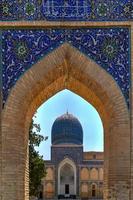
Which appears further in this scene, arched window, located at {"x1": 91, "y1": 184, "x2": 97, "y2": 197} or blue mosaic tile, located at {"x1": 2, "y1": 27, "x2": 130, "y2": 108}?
arched window, located at {"x1": 91, "y1": 184, "x2": 97, "y2": 197}

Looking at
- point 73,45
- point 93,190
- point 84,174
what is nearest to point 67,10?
point 73,45

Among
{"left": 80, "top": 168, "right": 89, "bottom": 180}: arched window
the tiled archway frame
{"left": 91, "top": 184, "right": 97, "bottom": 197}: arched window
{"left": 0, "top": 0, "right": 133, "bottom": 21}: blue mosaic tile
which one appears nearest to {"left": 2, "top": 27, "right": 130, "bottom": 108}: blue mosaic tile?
the tiled archway frame

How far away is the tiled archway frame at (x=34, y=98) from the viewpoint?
9250 millimetres

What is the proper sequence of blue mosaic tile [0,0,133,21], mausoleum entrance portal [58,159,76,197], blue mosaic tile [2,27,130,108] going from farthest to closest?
mausoleum entrance portal [58,159,76,197] < blue mosaic tile [0,0,133,21] < blue mosaic tile [2,27,130,108]

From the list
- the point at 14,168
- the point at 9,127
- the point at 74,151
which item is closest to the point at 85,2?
the point at 9,127

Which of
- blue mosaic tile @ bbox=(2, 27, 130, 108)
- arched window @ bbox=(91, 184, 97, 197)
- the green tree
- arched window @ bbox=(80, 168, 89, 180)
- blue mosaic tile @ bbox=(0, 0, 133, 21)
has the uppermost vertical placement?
blue mosaic tile @ bbox=(0, 0, 133, 21)

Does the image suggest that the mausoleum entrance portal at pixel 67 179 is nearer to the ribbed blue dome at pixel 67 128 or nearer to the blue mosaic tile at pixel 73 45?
the ribbed blue dome at pixel 67 128

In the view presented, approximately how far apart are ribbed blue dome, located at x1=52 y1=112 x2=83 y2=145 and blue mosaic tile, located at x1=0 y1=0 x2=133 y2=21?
39.3 meters

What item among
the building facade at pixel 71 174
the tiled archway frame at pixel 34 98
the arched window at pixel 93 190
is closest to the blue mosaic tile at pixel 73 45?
the tiled archway frame at pixel 34 98

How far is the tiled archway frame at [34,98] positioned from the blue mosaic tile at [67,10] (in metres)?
0.64

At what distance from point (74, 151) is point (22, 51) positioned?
4588 centimetres

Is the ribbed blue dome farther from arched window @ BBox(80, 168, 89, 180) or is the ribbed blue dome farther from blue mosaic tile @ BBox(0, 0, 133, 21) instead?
blue mosaic tile @ BBox(0, 0, 133, 21)

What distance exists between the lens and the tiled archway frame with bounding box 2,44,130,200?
925 centimetres

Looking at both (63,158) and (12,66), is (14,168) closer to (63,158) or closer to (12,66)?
(12,66)
